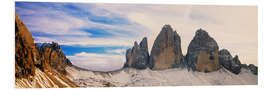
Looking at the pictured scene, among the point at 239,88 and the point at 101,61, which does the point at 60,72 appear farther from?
the point at 239,88

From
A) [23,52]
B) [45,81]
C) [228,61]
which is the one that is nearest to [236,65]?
[228,61]

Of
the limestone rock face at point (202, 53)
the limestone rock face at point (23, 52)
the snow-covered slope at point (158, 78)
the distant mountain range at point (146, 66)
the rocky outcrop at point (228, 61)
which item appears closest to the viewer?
the limestone rock face at point (23, 52)

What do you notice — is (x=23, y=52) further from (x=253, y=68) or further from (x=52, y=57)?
(x=253, y=68)

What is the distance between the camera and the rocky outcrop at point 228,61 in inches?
383

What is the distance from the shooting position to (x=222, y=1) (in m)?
9.68

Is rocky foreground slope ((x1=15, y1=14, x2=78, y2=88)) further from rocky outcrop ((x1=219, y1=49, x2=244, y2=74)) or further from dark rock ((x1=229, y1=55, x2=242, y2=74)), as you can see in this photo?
dark rock ((x1=229, y1=55, x2=242, y2=74))

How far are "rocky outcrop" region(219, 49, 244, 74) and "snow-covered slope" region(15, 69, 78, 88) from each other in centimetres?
351

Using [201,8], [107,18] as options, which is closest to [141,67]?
[107,18]

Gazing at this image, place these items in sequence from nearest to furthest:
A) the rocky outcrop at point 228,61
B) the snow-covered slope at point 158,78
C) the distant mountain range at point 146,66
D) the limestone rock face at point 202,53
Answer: the distant mountain range at point 146,66 < the snow-covered slope at point 158,78 < the limestone rock face at point 202,53 < the rocky outcrop at point 228,61

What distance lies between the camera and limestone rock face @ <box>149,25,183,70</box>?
9461 millimetres

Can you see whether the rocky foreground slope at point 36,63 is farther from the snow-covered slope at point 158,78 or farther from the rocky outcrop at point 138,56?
the rocky outcrop at point 138,56

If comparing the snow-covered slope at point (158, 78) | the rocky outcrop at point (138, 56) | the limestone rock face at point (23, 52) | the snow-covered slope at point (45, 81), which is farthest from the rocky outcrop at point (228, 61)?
the limestone rock face at point (23, 52)

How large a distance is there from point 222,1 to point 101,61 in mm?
3196

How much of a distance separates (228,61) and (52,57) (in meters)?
4.12
